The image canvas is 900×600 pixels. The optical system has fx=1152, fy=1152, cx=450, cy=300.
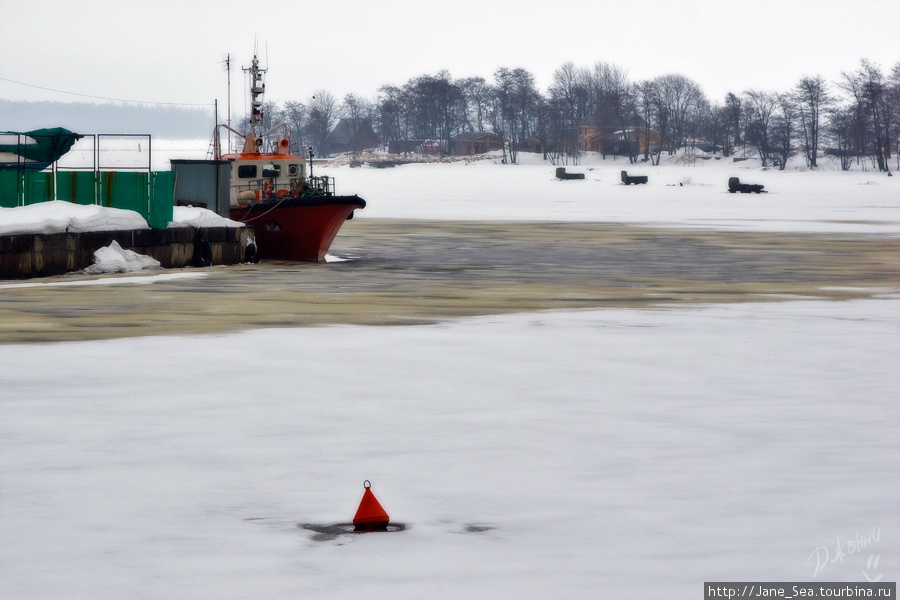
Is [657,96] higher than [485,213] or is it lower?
higher

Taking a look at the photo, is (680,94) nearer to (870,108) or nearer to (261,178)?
(870,108)

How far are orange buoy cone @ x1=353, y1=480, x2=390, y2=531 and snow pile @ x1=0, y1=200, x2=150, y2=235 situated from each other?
16688 mm

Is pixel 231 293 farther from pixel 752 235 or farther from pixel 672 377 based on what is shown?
pixel 752 235

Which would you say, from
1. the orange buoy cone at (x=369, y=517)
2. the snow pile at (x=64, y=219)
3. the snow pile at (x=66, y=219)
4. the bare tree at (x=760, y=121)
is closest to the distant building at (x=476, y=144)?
the bare tree at (x=760, y=121)

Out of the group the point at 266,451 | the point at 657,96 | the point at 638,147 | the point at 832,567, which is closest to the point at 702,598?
the point at 832,567

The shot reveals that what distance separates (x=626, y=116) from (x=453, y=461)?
145643 millimetres

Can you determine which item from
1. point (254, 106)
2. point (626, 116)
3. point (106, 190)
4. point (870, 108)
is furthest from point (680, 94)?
point (106, 190)

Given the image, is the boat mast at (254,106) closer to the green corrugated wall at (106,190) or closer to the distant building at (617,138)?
the green corrugated wall at (106,190)

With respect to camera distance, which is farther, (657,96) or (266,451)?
(657,96)

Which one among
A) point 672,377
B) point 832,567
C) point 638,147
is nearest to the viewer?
point 832,567

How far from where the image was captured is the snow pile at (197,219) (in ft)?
79.9

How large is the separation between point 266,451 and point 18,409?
7.71ft

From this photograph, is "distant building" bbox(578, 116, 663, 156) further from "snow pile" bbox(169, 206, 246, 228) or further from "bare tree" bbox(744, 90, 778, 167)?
"snow pile" bbox(169, 206, 246, 228)

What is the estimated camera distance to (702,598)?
480 centimetres
